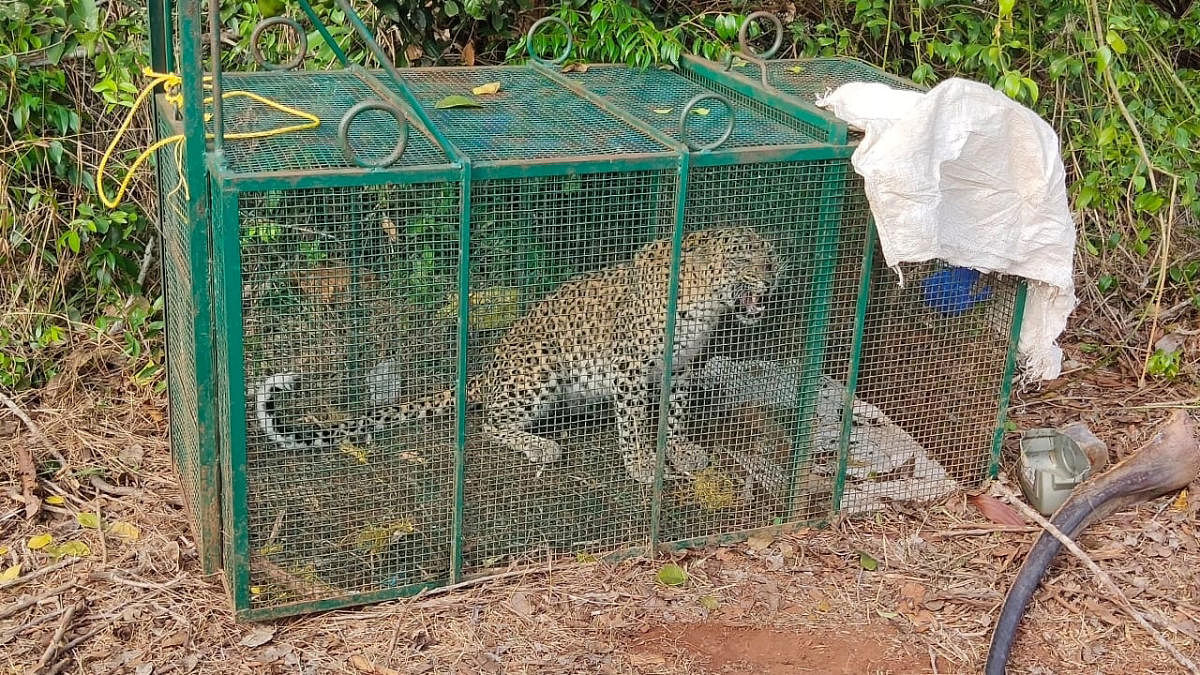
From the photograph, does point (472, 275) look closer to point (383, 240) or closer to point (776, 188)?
point (383, 240)

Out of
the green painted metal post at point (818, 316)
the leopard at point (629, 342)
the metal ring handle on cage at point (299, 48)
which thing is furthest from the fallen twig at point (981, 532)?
the metal ring handle on cage at point (299, 48)

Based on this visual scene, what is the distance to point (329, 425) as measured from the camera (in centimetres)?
444

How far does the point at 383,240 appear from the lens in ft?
14.9

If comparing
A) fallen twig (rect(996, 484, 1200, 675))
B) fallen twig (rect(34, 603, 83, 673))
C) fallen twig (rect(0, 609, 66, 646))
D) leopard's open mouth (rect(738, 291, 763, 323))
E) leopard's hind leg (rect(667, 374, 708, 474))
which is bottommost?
fallen twig (rect(0, 609, 66, 646))

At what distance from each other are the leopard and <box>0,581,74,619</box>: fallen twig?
1251 millimetres

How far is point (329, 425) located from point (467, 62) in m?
2.37

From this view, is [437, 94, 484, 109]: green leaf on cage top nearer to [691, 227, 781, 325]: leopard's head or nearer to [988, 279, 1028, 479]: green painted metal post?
[691, 227, 781, 325]: leopard's head

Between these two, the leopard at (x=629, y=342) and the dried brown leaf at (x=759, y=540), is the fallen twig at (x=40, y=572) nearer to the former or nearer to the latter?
the leopard at (x=629, y=342)

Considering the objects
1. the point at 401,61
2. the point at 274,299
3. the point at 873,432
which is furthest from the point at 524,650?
the point at 401,61

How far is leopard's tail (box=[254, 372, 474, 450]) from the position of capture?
4285 mm

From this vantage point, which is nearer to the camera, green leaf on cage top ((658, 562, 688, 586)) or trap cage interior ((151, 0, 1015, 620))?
trap cage interior ((151, 0, 1015, 620))

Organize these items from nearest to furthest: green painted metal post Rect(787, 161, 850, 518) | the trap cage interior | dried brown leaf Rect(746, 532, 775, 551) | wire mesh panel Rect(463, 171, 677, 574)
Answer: the trap cage interior < wire mesh panel Rect(463, 171, 677, 574) < green painted metal post Rect(787, 161, 850, 518) < dried brown leaf Rect(746, 532, 775, 551)

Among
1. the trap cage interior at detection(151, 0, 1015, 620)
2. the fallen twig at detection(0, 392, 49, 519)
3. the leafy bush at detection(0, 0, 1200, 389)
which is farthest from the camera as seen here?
the leafy bush at detection(0, 0, 1200, 389)

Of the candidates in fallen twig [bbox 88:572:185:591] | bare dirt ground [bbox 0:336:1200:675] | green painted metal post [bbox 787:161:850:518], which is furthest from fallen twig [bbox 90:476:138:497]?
green painted metal post [bbox 787:161:850:518]
